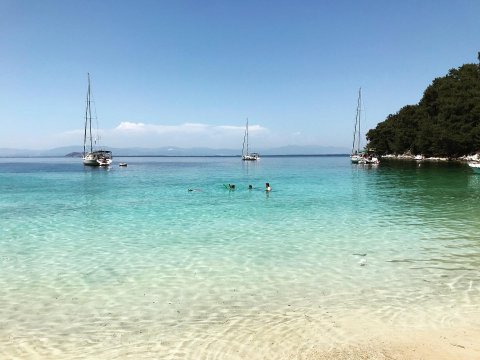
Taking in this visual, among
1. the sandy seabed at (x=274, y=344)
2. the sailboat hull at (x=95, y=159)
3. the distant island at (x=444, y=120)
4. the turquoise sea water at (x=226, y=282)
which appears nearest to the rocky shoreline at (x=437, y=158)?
the distant island at (x=444, y=120)

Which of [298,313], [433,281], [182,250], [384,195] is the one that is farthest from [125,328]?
[384,195]

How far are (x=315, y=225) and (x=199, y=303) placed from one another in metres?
13.8

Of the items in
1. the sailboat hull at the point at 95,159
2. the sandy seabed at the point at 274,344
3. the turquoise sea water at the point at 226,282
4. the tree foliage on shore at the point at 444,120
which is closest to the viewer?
the sandy seabed at the point at 274,344

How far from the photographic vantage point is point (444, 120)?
120 meters

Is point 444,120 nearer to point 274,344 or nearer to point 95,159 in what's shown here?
point 95,159

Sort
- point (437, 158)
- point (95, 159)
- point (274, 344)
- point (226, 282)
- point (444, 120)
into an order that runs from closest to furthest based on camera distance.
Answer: point (274, 344), point (226, 282), point (95, 159), point (444, 120), point (437, 158)

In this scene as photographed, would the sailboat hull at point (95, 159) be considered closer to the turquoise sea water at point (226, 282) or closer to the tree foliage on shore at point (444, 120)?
the turquoise sea water at point (226, 282)

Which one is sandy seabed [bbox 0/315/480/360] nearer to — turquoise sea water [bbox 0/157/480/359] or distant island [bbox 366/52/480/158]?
turquoise sea water [bbox 0/157/480/359]

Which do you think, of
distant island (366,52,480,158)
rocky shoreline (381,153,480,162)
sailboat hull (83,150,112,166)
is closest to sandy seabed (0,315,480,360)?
rocky shoreline (381,153,480,162)

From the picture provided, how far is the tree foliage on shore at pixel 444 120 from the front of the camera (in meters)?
112

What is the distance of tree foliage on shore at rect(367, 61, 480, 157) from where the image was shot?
112 meters

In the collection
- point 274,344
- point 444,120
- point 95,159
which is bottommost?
point 95,159

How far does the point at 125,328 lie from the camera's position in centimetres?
947

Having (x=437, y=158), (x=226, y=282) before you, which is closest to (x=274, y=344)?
(x=226, y=282)
